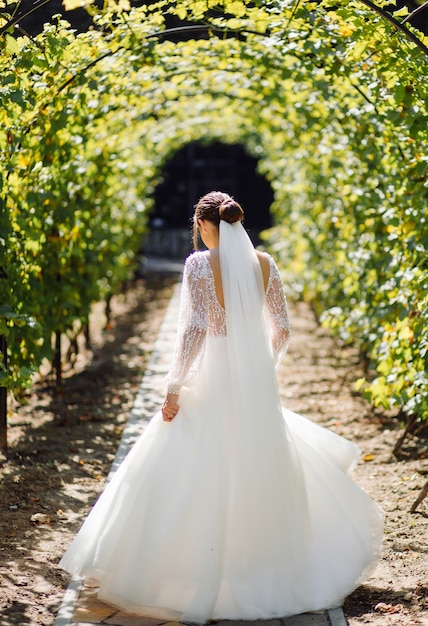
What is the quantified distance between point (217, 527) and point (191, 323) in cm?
90

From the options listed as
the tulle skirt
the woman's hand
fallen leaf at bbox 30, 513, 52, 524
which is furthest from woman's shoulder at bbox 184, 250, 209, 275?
fallen leaf at bbox 30, 513, 52, 524

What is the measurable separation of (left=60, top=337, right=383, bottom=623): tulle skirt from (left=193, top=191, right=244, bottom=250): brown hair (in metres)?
0.56

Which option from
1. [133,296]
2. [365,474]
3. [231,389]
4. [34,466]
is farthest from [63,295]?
[133,296]

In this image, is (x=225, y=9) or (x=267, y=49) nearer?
(x=225, y=9)

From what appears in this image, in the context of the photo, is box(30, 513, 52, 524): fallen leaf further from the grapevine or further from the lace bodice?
the lace bodice

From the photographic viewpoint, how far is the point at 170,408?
3.88 meters

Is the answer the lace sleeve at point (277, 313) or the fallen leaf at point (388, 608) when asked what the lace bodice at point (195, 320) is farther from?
the fallen leaf at point (388, 608)

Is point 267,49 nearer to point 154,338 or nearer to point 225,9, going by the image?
point 225,9

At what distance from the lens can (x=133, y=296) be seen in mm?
15742

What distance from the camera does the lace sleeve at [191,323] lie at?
389cm

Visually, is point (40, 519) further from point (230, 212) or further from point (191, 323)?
point (230, 212)

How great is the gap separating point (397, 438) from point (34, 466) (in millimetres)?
2737

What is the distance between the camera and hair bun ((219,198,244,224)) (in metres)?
3.95

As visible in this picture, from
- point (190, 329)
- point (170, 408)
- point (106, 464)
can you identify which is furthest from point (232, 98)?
point (170, 408)
